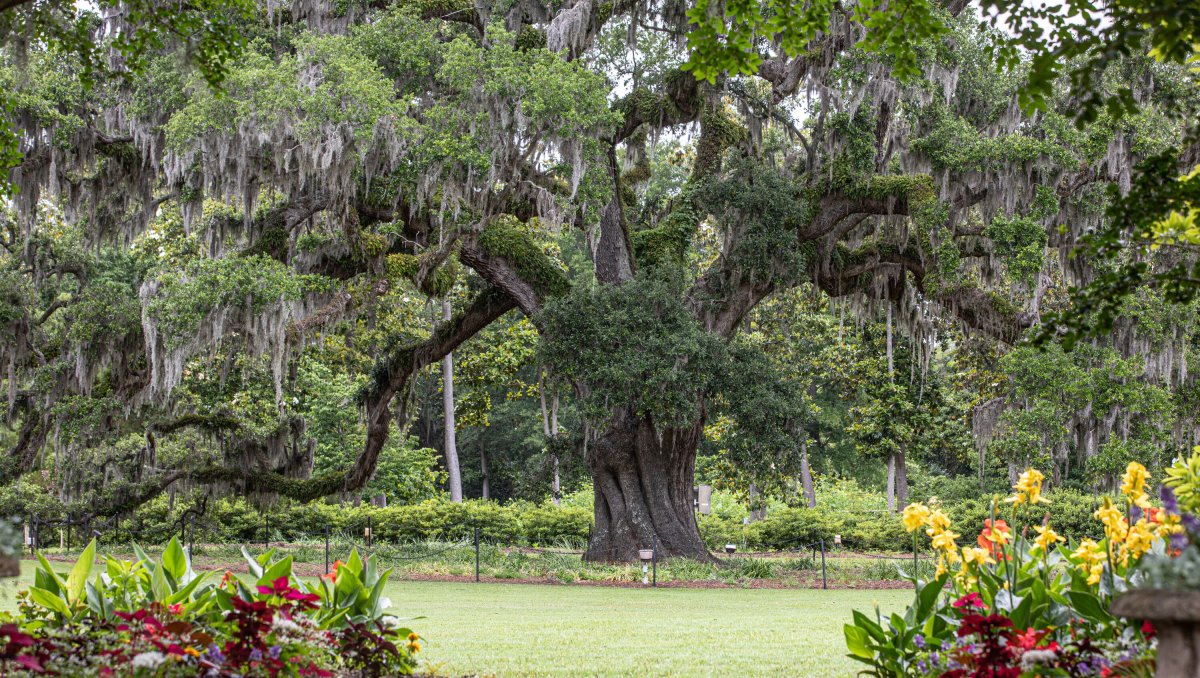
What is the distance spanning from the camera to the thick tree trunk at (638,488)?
1958 centimetres

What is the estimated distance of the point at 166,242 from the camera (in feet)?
82.4

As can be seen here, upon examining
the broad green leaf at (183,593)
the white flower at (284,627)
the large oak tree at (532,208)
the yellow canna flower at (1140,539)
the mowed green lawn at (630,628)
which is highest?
the large oak tree at (532,208)

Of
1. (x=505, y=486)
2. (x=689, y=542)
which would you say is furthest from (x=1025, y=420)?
(x=505, y=486)

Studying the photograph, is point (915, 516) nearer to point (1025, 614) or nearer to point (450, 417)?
point (1025, 614)

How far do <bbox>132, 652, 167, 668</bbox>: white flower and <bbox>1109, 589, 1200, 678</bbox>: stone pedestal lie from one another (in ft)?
11.8

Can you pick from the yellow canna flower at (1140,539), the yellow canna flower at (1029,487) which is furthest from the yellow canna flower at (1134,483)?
the yellow canna flower at (1029,487)

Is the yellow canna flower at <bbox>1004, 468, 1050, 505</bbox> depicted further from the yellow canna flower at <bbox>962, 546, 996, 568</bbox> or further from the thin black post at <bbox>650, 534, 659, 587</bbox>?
the thin black post at <bbox>650, 534, 659, 587</bbox>

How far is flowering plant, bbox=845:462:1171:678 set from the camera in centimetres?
469

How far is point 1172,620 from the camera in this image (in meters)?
3.50

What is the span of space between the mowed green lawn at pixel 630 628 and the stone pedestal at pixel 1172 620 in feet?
12.0

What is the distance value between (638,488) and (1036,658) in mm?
15271

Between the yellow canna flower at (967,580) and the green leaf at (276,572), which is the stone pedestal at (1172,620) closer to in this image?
the yellow canna flower at (967,580)

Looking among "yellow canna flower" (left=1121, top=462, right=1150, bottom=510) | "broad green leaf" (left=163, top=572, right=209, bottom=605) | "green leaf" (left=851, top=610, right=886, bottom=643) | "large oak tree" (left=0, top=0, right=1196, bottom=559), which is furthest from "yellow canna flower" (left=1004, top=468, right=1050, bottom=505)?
"large oak tree" (left=0, top=0, right=1196, bottom=559)

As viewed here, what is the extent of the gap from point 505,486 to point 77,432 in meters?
34.4
